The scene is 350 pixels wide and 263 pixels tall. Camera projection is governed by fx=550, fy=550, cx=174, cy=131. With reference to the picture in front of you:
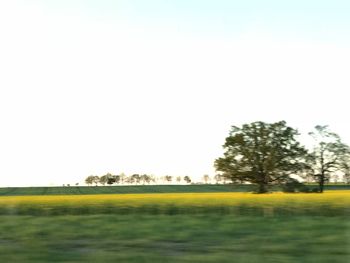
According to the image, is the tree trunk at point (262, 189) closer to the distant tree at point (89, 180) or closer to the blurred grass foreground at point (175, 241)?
the blurred grass foreground at point (175, 241)

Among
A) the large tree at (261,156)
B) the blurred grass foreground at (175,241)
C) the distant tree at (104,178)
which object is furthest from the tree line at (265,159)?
the distant tree at (104,178)

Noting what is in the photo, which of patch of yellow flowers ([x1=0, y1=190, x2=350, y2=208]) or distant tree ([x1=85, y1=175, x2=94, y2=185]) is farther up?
distant tree ([x1=85, y1=175, x2=94, y2=185])

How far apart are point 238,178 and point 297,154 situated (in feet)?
23.0

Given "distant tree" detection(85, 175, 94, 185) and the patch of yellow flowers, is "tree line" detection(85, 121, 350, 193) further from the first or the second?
"distant tree" detection(85, 175, 94, 185)

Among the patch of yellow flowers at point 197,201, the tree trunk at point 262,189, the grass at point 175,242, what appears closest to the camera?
the grass at point 175,242

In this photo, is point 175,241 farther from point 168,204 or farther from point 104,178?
point 104,178

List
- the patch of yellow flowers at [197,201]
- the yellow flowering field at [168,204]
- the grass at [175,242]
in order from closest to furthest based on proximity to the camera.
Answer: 1. the grass at [175,242]
2. the yellow flowering field at [168,204]
3. the patch of yellow flowers at [197,201]

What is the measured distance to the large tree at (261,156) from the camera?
55.8 m

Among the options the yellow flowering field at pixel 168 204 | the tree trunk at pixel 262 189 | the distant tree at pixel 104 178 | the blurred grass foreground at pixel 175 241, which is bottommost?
the blurred grass foreground at pixel 175 241

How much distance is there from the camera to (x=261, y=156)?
185 ft

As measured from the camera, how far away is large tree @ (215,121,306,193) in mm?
55812

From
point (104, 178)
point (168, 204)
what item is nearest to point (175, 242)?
point (168, 204)

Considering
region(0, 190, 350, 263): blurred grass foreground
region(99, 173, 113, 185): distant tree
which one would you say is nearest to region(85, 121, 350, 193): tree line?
region(0, 190, 350, 263): blurred grass foreground

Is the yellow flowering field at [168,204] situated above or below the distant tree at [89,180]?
below
